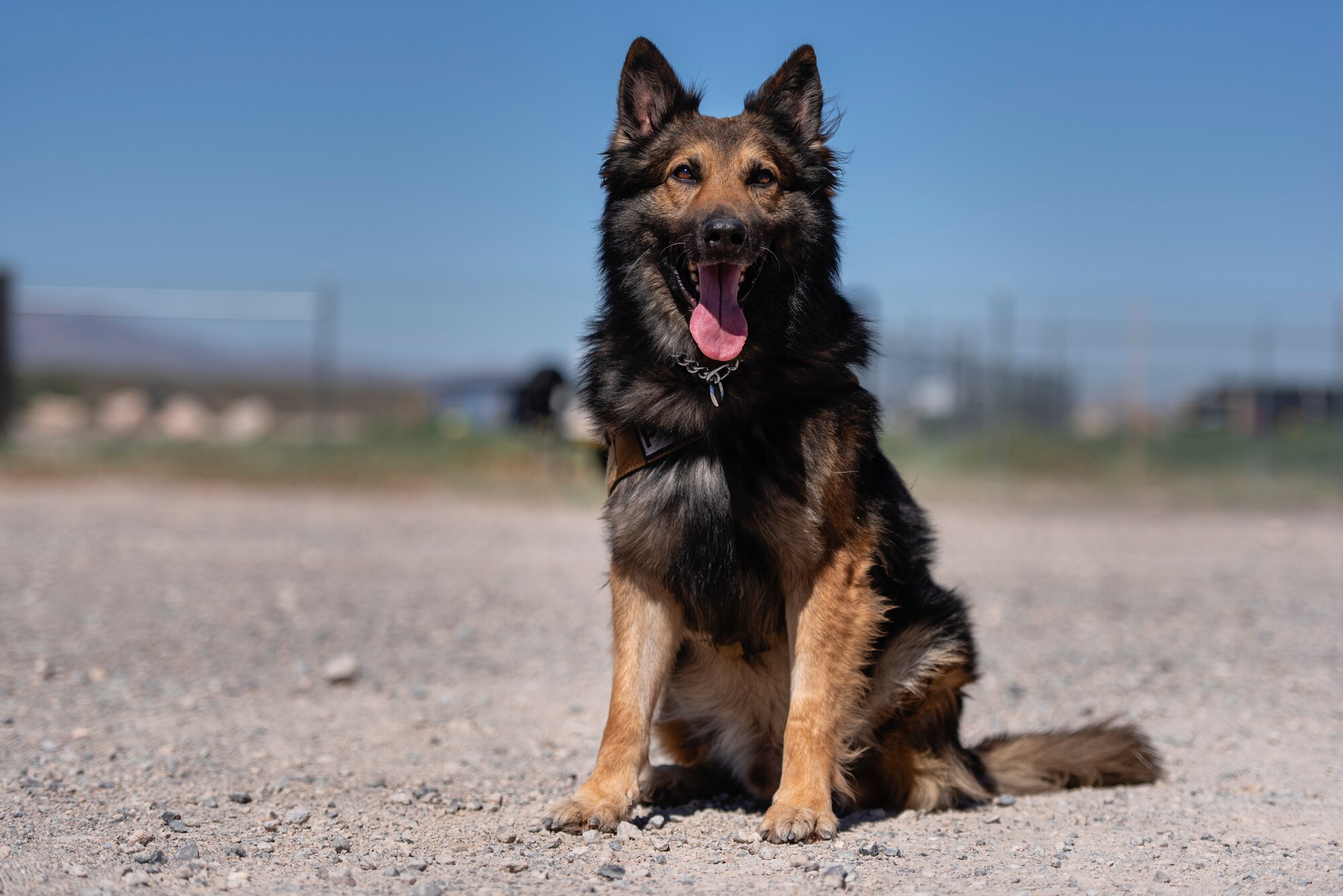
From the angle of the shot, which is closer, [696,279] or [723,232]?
[723,232]

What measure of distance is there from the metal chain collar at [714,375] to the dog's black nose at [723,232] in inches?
16.0

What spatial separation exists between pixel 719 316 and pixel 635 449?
53cm

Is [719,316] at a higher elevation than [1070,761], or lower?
higher

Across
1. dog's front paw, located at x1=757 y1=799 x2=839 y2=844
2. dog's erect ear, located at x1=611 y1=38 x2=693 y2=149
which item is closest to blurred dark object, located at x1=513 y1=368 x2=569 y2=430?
dog's erect ear, located at x1=611 y1=38 x2=693 y2=149

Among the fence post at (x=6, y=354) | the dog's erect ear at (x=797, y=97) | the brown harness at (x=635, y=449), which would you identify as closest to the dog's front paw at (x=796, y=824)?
the brown harness at (x=635, y=449)

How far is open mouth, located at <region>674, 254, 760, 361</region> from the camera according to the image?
12.5 ft

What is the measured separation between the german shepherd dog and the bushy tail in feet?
0.11

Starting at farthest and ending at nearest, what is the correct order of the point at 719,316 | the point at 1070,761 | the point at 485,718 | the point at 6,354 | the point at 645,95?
the point at 6,354, the point at 485,718, the point at 1070,761, the point at 645,95, the point at 719,316

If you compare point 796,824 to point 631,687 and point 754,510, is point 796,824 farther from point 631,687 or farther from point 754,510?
point 754,510

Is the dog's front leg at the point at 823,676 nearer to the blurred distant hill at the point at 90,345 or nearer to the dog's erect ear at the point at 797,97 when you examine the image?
the dog's erect ear at the point at 797,97

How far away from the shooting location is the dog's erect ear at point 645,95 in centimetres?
417

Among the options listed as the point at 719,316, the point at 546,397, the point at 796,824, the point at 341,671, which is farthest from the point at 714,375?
the point at 546,397

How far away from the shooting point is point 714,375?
3848 mm

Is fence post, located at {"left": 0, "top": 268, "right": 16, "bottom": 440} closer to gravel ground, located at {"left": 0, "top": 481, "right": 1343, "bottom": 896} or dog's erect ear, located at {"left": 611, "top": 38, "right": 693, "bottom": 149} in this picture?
gravel ground, located at {"left": 0, "top": 481, "right": 1343, "bottom": 896}
